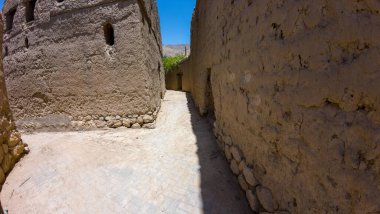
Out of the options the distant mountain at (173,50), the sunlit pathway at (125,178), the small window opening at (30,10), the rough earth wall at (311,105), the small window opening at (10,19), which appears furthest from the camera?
the distant mountain at (173,50)

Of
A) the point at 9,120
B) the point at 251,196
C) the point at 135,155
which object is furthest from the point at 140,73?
the point at 251,196

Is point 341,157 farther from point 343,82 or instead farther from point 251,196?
point 251,196

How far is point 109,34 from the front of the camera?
538 centimetres

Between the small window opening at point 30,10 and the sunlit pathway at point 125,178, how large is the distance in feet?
15.2

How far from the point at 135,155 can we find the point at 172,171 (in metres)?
1.04

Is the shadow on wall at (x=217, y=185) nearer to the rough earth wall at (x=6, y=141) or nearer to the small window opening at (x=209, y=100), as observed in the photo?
the small window opening at (x=209, y=100)

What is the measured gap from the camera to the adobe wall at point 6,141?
9.48ft

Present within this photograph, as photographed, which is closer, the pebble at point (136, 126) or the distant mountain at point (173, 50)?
the pebble at point (136, 126)

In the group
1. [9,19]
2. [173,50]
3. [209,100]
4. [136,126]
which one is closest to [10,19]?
[9,19]

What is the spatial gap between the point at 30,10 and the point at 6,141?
17.8 ft

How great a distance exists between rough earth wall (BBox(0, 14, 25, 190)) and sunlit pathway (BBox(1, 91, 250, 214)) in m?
0.14

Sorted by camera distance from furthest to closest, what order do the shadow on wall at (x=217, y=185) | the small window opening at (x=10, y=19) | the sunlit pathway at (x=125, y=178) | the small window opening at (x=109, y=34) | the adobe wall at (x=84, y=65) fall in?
the small window opening at (x=10, y=19), the small window opening at (x=109, y=34), the adobe wall at (x=84, y=65), the sunlit pathway at (x=125, y=178), the shadow on wall at (x=217, y=185)

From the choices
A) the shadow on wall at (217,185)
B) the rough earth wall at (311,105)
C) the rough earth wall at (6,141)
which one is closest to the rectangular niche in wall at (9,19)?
the rough earth wall at (6,141)

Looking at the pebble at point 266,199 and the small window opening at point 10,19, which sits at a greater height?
the small window opening at point 10,19
